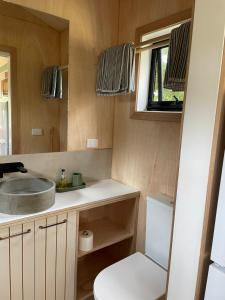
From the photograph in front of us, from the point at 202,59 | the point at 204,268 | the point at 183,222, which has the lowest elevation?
the point at 204,268

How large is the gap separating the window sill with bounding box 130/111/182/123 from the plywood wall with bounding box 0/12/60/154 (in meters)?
0.62

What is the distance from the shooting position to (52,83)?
173 centimetres

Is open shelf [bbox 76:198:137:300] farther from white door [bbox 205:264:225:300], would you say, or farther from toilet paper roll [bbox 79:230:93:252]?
white door [bbox 205:264:225:300]

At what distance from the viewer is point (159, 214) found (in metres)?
1.57

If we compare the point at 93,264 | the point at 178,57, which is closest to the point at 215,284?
the point at 178,57

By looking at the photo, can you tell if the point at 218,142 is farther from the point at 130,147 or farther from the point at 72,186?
the point at 72,186

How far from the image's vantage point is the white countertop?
1327 mm

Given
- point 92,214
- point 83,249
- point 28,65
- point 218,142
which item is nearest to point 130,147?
point 92,214

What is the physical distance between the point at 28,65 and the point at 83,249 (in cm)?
137

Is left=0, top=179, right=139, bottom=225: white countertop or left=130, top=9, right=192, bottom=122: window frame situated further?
left=130, top=9, right=192, bottom=122: window frame

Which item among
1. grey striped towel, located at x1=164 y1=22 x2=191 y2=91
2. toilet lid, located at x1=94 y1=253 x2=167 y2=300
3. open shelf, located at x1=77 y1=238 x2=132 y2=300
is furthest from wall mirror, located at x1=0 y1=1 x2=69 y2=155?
open shelf, located at x1=77 y1=238 x2=132 y2=300

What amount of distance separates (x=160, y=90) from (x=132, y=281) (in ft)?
4.38

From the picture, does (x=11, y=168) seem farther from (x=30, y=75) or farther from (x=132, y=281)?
(x=132, y=281)

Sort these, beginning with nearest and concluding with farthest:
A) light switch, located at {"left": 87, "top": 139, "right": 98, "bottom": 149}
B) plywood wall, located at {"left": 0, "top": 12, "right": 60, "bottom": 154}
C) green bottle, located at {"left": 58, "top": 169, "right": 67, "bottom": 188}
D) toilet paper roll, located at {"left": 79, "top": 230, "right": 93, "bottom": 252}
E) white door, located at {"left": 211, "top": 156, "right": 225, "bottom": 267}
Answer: white door, located at {"left": 211, "top": 156, "right": 225, "bottom": 267} → plywood wall, located at {"left": 0, "top": 12, "right": 60, "bottom": 154} → toilet paper roll, located at {"left": 79, "top": 230, "right": 93, "bottom": 252} → green bottle, located at {"left": 58, "top": 169, "right": 67, "bottom": 188} → light switch, located at {"left": 87, "top": 139, "right": 98, "bottom": 149}
